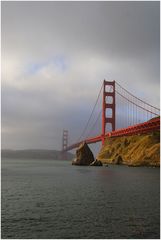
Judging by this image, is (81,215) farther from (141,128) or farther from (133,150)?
(133,150)

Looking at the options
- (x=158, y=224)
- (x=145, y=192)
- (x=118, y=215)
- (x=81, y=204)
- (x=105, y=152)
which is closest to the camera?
(x=158, y=224)

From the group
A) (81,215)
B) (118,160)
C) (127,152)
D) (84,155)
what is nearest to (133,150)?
(127,152)

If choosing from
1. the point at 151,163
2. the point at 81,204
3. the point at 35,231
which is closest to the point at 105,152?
the point at 151,163

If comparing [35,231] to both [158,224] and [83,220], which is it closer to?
[83,220]

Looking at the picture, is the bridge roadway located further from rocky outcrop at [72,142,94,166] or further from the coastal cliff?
rocky outcrop at [72,142,94,166]

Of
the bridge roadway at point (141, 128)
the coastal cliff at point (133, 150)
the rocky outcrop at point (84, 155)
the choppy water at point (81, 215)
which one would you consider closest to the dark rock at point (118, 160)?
the coastal cliff at point (133, 150)

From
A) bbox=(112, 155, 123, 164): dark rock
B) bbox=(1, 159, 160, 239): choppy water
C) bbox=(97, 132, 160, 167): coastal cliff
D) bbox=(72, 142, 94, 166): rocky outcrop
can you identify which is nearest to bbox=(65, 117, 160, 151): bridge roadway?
bbox=(97, 132, 160, 167): coastal cliff

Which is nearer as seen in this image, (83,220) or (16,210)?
Result: (83,220)
